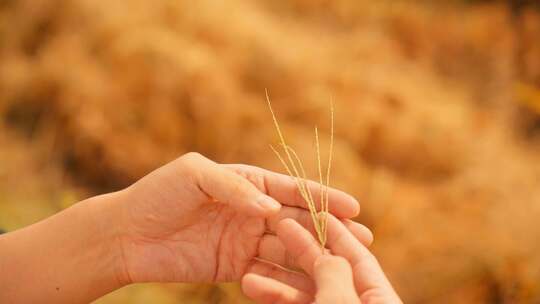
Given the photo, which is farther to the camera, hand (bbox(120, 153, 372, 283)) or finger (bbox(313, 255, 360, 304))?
hand (bbox(120, 153, 372, 283))

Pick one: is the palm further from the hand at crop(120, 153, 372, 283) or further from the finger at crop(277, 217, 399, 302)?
the finger at crop(277, 217, 399, 302)

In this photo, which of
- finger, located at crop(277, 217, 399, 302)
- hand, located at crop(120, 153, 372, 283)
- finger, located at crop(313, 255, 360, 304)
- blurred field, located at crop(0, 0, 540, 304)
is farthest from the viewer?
blurred field, located at crop(0, 0, 540, 304)

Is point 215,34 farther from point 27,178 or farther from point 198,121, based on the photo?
point 27,178

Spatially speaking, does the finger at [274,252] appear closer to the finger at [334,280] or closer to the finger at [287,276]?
the finger at [287,276]

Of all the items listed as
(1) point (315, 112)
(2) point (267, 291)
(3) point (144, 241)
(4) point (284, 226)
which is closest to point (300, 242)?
(4) point (284, 226)

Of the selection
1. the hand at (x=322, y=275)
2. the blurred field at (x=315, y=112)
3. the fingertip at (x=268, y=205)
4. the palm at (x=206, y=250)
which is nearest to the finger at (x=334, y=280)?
the hand at (x=322, y=275)

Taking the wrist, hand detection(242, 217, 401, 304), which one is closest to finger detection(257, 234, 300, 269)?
hand detection(242, 217, 401, 304)

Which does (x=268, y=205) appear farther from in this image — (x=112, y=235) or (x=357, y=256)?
(x=112, y=235)

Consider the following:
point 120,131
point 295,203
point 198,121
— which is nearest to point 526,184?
point 198,121

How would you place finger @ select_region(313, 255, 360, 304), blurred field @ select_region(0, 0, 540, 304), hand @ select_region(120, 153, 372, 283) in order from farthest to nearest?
blurred field @ select_region(0, 0, 540, 304) < hand @ select_region(120, 153, 372, 283) < finger @ select_region(313, 255, 360, 304)
